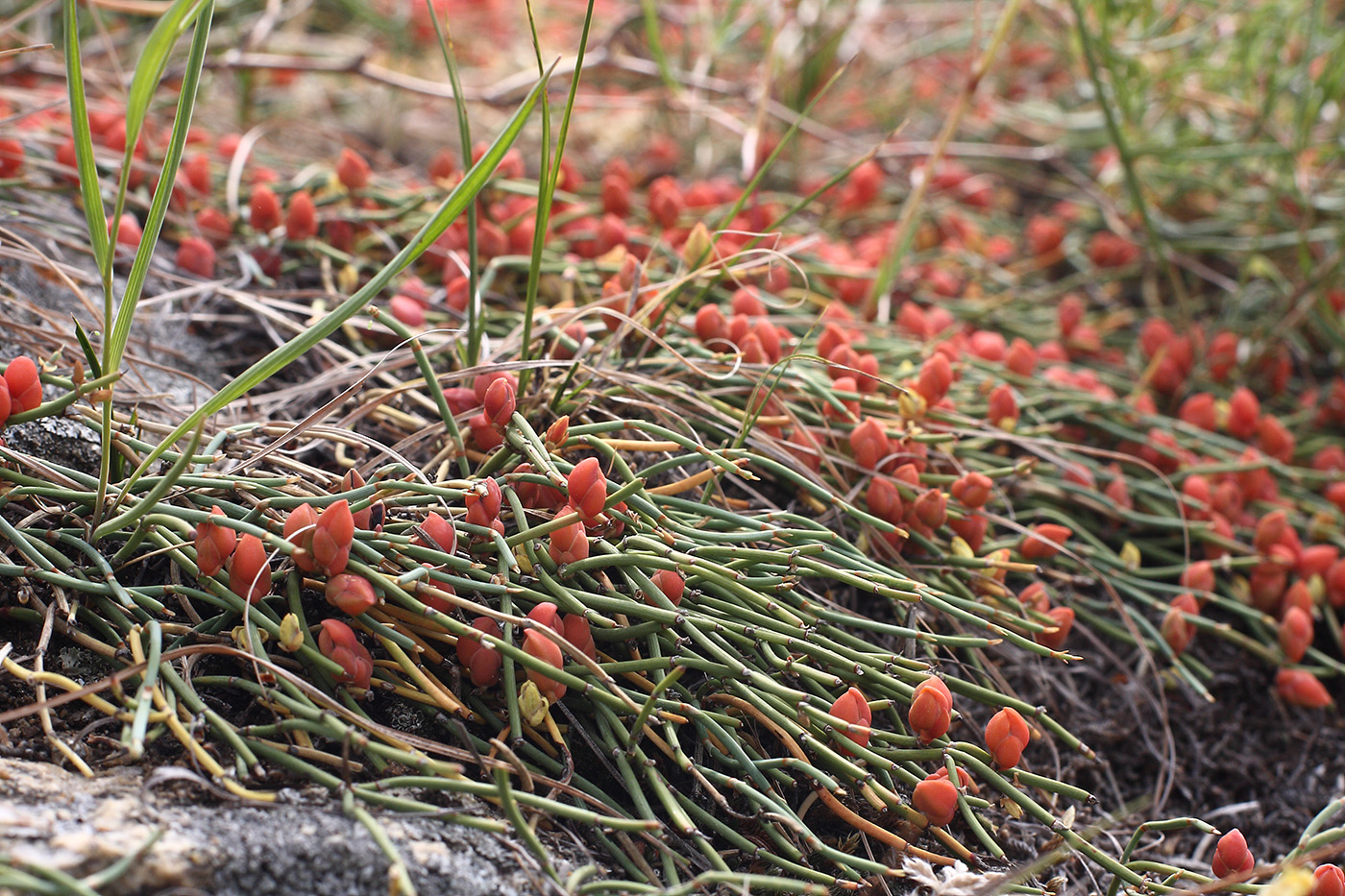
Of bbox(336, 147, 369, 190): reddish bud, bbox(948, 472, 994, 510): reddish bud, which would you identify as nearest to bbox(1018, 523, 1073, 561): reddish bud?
bbox(948, 472, 994, 510): reddish bud

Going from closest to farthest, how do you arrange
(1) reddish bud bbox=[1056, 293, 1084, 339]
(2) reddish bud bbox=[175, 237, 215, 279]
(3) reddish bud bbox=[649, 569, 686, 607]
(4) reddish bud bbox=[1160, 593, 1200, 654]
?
1. (3) reddish bud bbox=[649, 569, 686, 607]
2. (4) reddish bud bbox=[1160, 593, 1200, 654]
3. (2) reddish bud bbox=[175, 237, 215, 279]
4. (1) reddish bud bbox=[1056, 293, 1084, 339]

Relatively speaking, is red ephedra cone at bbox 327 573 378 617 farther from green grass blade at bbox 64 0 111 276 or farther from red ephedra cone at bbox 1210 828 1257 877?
red ephedra cone at bbox 1210 828 1257 877

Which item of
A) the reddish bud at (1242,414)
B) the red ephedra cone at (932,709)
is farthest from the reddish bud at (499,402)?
the reddish bud at (1242,414)

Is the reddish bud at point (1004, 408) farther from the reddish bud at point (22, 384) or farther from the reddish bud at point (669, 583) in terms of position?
the reddish bud at point (22, 384)

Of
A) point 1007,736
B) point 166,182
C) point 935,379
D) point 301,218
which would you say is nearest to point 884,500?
point 935,379

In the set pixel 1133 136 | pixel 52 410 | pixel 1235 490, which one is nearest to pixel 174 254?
pixel 52 410

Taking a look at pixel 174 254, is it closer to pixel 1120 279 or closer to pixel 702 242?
pixel 702 242

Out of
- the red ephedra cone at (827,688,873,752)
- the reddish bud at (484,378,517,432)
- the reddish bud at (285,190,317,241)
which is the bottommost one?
the red ephedra cone at (827,688,873,752)
